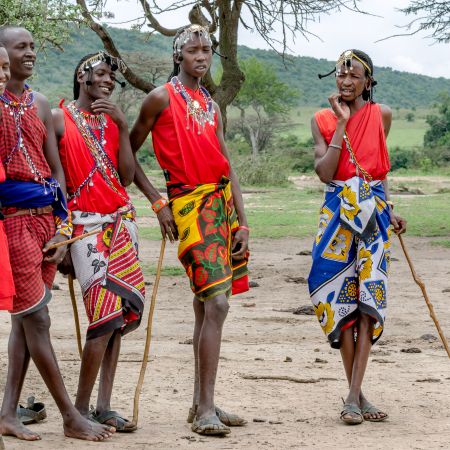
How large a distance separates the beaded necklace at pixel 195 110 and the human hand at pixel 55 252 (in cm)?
89

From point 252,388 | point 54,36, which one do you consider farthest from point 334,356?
point 54,36

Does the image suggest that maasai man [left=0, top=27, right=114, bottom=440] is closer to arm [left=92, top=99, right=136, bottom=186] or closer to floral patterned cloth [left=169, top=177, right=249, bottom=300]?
arm [left=92, top=99, right=136, bottom=186]

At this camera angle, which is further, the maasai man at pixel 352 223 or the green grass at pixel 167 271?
the green grass at pixel 167 271

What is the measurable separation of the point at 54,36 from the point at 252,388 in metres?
5.17

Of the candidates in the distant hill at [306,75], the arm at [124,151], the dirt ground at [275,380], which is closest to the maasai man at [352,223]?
the dirt ground at [275,380]

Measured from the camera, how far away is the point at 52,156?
491 cm

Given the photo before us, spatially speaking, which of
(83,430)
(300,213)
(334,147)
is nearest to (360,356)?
(334,147)

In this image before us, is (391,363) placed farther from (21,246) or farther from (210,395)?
(21,246)

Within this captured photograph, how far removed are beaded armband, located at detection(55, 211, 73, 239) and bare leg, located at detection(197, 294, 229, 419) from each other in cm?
78

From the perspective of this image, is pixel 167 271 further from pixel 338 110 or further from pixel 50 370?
pixel 50 370

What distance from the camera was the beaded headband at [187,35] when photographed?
17.5 feet

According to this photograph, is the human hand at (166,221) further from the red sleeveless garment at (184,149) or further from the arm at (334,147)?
the arm at (334,147)

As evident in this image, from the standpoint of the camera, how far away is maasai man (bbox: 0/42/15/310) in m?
4.37

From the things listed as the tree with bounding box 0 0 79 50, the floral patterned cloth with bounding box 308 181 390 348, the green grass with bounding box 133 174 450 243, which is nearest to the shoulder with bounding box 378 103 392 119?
the floral patterned cloth with bounding box 308 181 390 348
